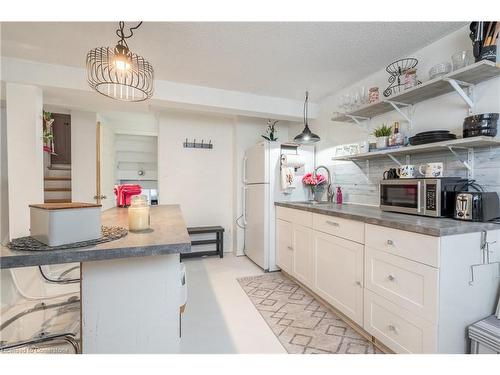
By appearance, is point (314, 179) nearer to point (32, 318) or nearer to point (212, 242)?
point (212, 242)

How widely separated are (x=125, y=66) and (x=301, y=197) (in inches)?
99.3

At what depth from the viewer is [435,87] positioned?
5.80 feet

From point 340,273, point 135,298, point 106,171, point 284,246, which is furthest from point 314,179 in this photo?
point 106,171

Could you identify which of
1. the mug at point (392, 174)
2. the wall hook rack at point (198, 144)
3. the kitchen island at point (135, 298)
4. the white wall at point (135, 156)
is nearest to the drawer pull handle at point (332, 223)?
the mug at point (392, 174)

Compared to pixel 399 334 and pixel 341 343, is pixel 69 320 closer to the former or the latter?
pixel 341 343

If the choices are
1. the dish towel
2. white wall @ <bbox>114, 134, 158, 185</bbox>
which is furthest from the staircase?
the dish towel

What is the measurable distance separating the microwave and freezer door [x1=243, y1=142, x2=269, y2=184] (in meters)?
1.58

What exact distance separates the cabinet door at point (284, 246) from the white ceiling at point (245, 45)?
177 centimetres

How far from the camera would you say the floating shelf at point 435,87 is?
1.48m

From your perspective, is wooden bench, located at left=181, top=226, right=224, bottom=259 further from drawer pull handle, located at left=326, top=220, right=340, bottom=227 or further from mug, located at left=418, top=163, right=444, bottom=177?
mug, located at left=418, top=163, right=444, bottom=177

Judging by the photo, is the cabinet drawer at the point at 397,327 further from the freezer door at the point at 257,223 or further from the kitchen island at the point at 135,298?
the freezer door at the point at 257,223

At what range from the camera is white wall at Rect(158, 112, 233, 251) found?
150 inches

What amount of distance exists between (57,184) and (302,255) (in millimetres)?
4219
